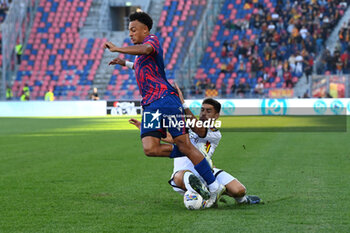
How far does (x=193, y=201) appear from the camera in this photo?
6.80m

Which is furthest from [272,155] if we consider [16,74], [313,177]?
[16,74]

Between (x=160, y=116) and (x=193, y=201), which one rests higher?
(x=160, y=116)

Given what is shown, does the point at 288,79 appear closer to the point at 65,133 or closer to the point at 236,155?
the point at 65,133

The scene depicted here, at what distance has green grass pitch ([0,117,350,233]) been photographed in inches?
238

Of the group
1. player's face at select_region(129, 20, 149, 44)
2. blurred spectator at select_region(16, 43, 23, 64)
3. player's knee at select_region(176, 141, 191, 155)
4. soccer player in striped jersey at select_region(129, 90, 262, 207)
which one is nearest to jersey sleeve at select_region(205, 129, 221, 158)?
soccer player in striped jersey at select_region(129, 90, 262, 207)

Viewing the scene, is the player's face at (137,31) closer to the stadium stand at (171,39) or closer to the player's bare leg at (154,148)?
the player's bare leg at (154,148)

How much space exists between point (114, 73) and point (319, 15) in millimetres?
12654

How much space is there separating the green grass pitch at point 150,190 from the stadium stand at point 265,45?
19371 mm

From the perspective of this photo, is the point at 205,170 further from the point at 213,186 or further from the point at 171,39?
the point at 171,39

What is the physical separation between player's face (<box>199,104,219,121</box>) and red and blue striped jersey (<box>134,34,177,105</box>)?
43cm

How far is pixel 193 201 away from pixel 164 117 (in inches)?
36.8

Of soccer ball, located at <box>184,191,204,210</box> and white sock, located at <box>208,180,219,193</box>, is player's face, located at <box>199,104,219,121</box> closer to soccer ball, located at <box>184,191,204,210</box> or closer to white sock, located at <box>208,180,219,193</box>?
white sock, located at <box>208,180,219,193</box>

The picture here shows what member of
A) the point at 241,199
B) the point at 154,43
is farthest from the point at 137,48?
the point at 241,199

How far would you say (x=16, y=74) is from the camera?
41.1 meters
